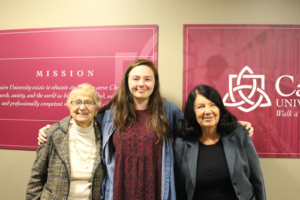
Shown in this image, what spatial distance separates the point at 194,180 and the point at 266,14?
1.60 meters

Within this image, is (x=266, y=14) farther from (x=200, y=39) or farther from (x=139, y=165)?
(x=139, y=165)

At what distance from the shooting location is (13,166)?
1.81 metres

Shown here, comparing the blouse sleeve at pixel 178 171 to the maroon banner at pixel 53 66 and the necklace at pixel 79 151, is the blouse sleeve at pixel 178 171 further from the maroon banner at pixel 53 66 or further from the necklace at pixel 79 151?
the maroon banner at pixel 53 66

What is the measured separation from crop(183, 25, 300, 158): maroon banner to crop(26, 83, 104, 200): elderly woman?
1061mm

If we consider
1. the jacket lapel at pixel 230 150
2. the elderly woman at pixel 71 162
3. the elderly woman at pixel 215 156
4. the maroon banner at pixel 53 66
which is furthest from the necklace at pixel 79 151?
the jacket lapel at pixel 230 150

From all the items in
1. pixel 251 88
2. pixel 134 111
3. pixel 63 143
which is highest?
pixel 251 88

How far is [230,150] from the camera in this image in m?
1.17

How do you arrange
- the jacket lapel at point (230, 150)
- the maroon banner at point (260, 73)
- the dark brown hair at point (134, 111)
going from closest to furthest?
the jacket lapel at point (230, 150), the dark brown hair at point (134, 111), the maroon banner at point (260, 73)

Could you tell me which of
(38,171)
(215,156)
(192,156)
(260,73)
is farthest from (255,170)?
(38,171)

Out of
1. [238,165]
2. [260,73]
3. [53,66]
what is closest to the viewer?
[238,165]

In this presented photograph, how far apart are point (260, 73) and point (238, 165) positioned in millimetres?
936

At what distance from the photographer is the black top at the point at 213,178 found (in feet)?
3.76

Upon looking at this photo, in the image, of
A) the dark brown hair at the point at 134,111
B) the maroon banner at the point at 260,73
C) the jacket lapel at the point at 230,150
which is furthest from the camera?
the maroon banner at the point at 260,73

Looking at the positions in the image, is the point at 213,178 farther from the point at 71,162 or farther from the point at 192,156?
the point at 71,162
